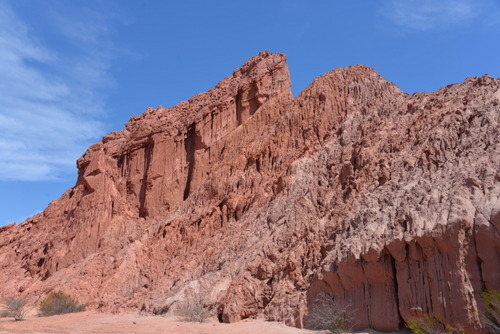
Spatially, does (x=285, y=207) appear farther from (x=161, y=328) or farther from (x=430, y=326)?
(x=430, y=326)

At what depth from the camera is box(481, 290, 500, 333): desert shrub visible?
11047 millimetres

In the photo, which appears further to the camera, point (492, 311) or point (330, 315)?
point (330, 315)

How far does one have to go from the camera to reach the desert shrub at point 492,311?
11.0m

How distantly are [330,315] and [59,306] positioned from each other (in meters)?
17.0

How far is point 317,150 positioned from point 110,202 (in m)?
17.5

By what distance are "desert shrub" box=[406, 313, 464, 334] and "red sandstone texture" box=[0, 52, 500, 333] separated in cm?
27

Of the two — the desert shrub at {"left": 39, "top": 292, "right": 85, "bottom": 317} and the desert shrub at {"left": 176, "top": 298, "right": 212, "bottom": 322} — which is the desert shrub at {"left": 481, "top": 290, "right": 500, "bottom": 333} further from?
the desert shrub at {"left": 39, "top": 292, "right": 85, "bottom": 317}

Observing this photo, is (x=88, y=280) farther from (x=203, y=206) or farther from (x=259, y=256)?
(x=259, y=256)

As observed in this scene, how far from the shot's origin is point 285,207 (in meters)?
22.9

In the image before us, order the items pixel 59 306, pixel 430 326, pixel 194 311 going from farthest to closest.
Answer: pixel 59 306 < pixel 194 311 < pixel 430 326

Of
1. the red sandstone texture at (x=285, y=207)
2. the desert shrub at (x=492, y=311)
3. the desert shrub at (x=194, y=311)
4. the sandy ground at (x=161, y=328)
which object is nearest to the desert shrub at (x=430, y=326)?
the red sandstone texture at (x=285, y=207)

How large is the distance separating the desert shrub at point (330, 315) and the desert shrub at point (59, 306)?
1537 centimetres

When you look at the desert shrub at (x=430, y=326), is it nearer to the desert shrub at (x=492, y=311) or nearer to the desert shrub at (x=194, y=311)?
the desert shrub at (x=492, y=311)

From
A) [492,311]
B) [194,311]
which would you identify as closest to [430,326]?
[492,311]
